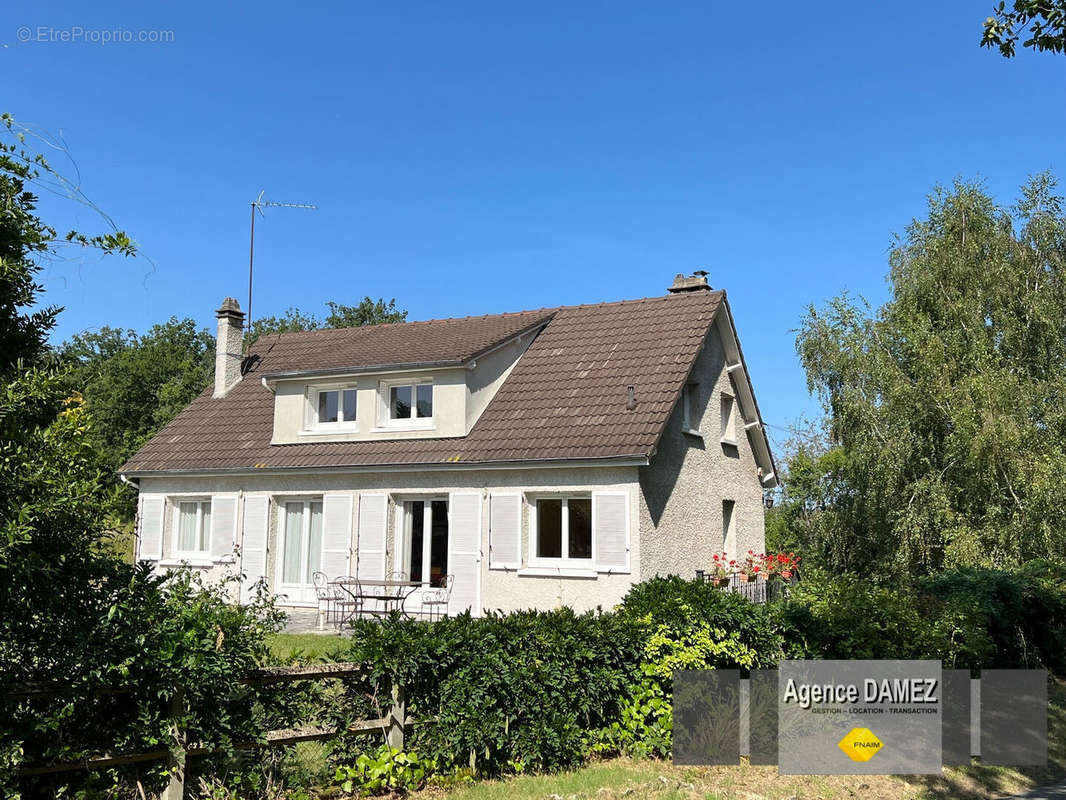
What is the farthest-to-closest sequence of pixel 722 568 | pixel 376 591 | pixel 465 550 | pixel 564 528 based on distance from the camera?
1. pixel 722 568
2. pixel 376 591
3. pixel 465 550
4. pixel 564 528

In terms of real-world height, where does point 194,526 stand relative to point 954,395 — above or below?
below

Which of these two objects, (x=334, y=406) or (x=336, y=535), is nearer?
(x=336, y=535)

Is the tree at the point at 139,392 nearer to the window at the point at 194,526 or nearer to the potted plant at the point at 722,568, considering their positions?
the window at the point at 194,526

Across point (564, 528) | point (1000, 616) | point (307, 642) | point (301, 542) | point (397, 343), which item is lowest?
point (307, 642)

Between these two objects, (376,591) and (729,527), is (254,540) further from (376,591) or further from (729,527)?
(729,527)

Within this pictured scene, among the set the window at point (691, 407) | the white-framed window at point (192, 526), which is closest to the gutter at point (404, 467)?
the white-framed window at point (192, 526)

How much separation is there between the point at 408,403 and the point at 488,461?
3269 millimetres

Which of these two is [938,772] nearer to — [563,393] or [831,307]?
[563,393]

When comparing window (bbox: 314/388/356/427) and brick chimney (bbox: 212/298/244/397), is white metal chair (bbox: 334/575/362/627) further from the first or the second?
brick chimney (bbox: 212/298/244/397)

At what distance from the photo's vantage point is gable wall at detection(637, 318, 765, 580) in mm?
17562

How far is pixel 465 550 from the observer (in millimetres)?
18109

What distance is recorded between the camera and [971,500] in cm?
2364

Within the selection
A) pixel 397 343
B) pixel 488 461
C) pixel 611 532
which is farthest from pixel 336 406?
pixel 611 532

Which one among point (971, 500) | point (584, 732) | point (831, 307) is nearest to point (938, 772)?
point (584, 732)
